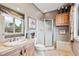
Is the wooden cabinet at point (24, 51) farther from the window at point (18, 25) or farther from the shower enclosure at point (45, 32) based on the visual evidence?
the window at point (18, 25)

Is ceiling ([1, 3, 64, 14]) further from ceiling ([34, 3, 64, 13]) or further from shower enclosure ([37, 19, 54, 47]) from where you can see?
shower enclosure ([37, 19, 54, 47])

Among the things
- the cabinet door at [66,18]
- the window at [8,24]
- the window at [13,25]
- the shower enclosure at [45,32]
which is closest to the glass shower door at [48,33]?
the shower enclosure at [45,32]

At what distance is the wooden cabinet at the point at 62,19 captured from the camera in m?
1.92

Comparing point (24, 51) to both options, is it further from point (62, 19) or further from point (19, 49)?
point (62, 19)

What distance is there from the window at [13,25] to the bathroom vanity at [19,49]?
0.64 feet

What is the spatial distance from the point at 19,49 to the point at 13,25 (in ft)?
1.21

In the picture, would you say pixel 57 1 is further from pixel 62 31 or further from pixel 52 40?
pixel 52 40

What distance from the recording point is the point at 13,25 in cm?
176

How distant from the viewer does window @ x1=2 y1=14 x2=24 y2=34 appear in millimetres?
1664

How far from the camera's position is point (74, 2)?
184 cm

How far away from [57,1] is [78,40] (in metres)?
0.69

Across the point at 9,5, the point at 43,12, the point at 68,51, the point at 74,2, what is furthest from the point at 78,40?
the point at 9,5

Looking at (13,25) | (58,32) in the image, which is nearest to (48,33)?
(58,32)

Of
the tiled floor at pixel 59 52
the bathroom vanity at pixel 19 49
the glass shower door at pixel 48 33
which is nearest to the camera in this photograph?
the bathroom vanity at pixel 19 49
